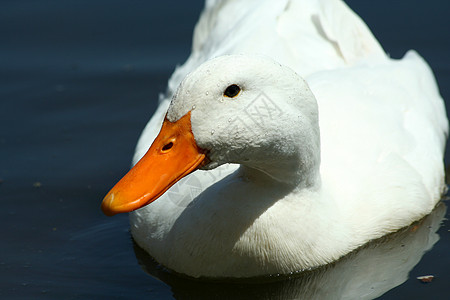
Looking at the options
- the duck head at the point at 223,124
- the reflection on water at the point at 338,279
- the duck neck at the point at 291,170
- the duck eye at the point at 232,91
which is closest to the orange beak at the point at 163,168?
the duck head at the point at 223,124

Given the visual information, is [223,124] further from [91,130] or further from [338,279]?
[91,130]

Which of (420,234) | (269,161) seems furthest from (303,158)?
(420,234)

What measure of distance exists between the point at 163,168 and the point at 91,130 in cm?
320

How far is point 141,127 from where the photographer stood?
7.39 metres

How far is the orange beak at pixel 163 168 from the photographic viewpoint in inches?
164

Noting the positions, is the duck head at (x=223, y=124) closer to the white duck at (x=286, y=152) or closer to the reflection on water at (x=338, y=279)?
the white duck at (x=286, y=152)

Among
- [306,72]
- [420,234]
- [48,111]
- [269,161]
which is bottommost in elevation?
[48,111]

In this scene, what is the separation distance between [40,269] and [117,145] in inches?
73.6

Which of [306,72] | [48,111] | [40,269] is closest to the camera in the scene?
[40,269]

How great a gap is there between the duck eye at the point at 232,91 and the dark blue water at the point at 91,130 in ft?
4.56

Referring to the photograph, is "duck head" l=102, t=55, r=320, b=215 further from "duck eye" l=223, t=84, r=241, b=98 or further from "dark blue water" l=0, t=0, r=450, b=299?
"dark blue water" l=0, t=0, r=450, b=299

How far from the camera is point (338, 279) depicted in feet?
16.8

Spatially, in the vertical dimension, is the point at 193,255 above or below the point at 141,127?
above

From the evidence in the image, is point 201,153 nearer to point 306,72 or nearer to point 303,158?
point 303,158
